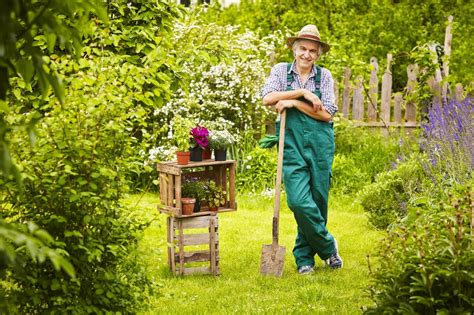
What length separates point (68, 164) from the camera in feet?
15.0

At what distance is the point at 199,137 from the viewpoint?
7129 millimetres

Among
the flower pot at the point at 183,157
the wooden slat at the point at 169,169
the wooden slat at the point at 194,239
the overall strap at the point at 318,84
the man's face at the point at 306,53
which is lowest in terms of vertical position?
the wooden slat at the point at 194,239

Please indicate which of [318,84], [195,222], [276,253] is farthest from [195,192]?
[318,84]

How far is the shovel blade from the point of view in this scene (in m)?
7.06

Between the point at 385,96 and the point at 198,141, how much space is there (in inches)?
223

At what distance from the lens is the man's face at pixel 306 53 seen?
281 inches

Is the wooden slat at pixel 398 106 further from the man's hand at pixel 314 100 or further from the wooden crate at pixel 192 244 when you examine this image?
the wooden crate at pixel 192 244

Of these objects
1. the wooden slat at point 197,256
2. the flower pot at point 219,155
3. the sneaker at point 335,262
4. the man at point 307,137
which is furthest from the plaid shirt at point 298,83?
the wooden slat at point 197,256

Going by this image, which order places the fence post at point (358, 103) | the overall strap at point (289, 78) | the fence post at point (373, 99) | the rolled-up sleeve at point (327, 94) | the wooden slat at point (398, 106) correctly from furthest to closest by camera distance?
the fence post at point (358, 103)
the fence post at point (373, 99)
the wooden slat at point (398, 106)
the overall strap at point (289, 78)
the rolled-up sleeve at point (327, 94)

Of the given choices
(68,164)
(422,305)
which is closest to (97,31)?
(68,164)

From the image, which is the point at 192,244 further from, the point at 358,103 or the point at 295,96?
the point at 358,103

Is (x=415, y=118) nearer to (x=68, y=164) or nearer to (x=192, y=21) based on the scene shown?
(x=192, y=21)

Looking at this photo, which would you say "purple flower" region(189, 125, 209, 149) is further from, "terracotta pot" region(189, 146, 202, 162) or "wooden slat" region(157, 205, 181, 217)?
"wooden slat" region(157, 205, 181, 217)

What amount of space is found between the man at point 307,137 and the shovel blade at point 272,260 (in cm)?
24
